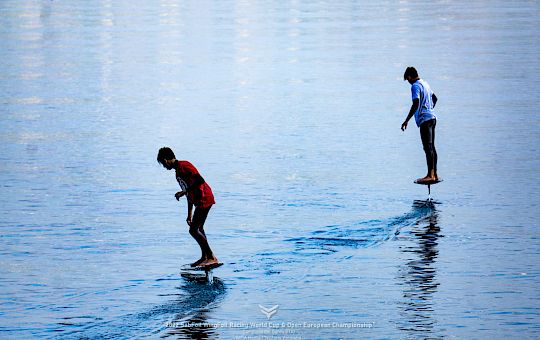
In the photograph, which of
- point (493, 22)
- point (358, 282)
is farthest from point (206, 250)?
point (493, 22)

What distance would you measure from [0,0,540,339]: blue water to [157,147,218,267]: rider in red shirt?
0.27 metres

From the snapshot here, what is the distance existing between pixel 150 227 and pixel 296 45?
29129 millimetres

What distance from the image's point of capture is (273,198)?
17016mm

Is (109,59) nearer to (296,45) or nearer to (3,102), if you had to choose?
(296,45)

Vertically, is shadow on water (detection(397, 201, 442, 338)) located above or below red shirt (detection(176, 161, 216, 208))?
below

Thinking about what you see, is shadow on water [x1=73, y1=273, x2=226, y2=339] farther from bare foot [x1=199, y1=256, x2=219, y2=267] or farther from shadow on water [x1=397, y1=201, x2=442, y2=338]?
shadow on water [x1=397, y1=201, x2=442, y2=338]

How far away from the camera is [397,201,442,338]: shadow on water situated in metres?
11.0

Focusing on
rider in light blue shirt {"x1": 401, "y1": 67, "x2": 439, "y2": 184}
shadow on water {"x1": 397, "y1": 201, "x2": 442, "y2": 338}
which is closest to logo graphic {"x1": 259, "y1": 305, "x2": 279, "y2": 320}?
shadow on water {"x1": 397, "y1": 201, "x2": 442, "y2": 338}

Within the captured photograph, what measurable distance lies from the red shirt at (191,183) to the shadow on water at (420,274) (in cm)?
214

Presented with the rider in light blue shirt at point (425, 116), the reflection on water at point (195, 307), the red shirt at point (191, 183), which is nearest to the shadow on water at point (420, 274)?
the rider in light blue shirt at point (425, 116)

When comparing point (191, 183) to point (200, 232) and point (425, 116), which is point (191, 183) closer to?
point (200, 232)

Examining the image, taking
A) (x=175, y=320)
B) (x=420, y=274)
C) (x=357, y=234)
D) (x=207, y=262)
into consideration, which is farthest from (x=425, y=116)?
(x=175, y=320)

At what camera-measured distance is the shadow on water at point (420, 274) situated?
11016mm

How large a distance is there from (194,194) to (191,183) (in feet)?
0.58
